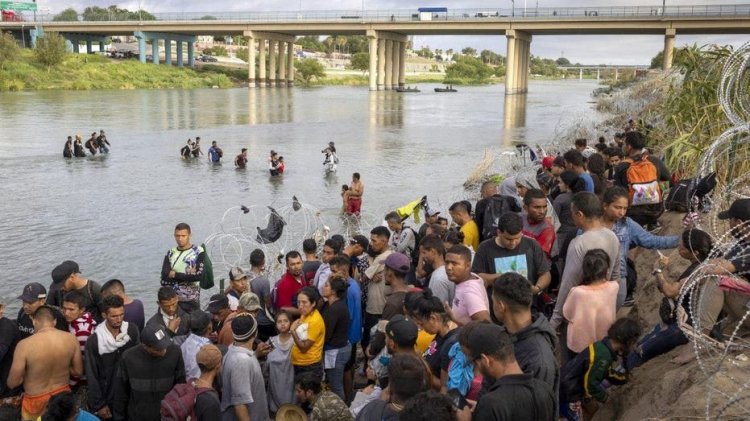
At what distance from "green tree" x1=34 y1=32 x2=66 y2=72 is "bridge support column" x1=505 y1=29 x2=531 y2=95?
199 feet

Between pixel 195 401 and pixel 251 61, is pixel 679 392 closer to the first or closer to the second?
pixel 195 401

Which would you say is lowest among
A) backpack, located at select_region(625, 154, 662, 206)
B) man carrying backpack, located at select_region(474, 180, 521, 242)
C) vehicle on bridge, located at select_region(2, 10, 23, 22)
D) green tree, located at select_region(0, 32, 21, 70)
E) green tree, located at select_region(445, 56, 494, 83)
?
man carrying backpack, located at select_region(474, 180, 521, 242)

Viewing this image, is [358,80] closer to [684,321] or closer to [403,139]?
[403,139]

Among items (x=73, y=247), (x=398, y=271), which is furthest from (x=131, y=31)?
(x=398, y=271)

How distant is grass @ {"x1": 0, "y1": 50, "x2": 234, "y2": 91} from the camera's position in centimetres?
7812

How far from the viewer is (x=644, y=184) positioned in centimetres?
902

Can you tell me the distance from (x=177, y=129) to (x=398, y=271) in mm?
39749

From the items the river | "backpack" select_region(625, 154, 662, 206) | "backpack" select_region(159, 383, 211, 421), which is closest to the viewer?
"backpack" select_region(159, 383, 211, 421)

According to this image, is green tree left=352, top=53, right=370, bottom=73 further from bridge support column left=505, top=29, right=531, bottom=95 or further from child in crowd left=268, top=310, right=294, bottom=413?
child in crowd left=268, top=310, right=294, bottom=413

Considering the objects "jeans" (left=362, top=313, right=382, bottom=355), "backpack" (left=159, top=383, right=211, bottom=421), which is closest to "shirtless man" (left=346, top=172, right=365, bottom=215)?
"jeans" (left=362, top=313, right=382, bottom=355)

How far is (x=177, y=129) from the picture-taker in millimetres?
43562

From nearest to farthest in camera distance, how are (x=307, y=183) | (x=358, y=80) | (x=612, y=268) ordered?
(x=612, y=268) → (x=307, y=183) → (x=358, y=80)

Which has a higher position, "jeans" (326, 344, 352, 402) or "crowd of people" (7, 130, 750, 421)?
"crowd of people" (7, 130, 750, 421)

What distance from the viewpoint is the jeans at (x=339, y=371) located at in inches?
274
